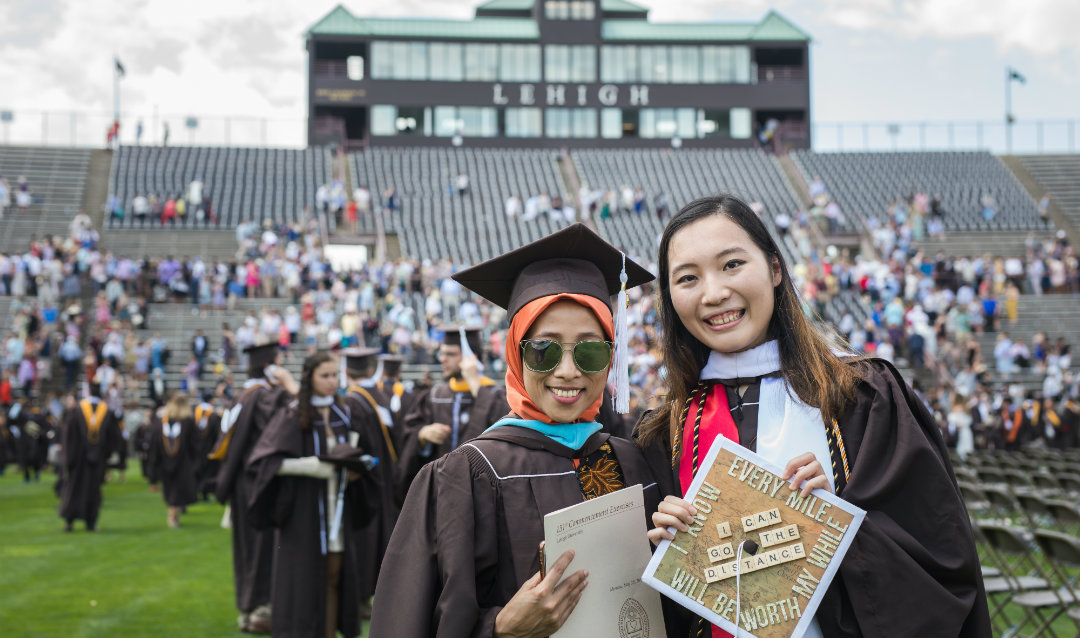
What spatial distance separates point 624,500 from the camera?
2.29m

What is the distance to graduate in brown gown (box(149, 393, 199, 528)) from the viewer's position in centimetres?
1309

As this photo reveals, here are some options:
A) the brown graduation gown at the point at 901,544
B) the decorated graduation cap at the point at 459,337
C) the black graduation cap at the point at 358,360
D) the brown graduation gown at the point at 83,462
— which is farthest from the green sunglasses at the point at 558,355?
the brown graduation gown at the point at 83,462

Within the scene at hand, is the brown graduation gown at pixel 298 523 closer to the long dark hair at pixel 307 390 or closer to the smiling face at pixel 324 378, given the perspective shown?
the long dark hair at pixel 307 390

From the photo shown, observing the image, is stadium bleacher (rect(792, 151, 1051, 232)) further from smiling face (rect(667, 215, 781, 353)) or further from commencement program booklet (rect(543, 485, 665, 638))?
commencement program booklet (rect(543, 485, 665, 638))

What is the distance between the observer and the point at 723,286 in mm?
2459

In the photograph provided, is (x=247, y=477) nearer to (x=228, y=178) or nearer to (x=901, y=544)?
(x=901, y=544)

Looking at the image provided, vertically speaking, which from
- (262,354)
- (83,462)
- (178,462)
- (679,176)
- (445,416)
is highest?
(679,176)

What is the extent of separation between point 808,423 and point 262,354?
6526 mm

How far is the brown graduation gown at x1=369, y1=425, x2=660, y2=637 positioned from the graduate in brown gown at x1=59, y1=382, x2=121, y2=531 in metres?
11.4

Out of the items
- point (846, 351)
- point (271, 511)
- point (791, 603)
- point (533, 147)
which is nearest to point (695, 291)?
point (846, 351)

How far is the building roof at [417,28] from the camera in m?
42.8

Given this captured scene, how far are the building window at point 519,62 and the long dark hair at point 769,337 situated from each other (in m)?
42.0

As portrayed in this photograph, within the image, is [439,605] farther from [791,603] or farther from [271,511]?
[271,511]

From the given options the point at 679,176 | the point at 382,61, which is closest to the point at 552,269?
the point at 679,176
